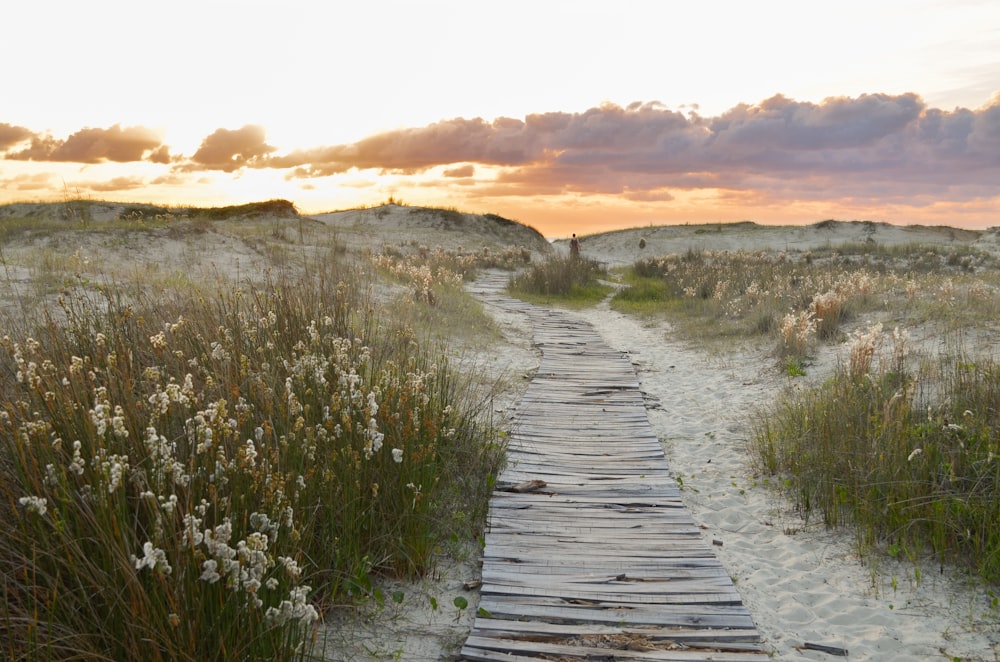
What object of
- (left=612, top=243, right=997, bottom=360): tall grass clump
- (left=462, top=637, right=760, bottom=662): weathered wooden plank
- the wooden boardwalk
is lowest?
(left=462, top=637, right=760, bottom=662): weathered wooden plank

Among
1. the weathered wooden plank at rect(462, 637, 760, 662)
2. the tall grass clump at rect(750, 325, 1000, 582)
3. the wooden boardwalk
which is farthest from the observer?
the tall grass clump at rect(750, 325, 1000, 582)

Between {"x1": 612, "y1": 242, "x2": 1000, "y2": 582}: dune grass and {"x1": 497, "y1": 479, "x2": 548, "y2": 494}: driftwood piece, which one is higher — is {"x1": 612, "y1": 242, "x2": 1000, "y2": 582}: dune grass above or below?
above

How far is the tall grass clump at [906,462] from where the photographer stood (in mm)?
4906

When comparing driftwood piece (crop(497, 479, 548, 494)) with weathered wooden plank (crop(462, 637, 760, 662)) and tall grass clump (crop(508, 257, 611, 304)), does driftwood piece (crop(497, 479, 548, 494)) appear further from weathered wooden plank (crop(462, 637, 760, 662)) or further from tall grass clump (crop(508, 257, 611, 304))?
tall grass clump (crop(508, 257, 611, 304))

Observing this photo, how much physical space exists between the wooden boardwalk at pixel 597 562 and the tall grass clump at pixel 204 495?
585 millimetres

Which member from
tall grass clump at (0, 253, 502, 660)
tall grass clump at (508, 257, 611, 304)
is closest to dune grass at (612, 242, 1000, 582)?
tall grass clump at (0, 253, 502, 660)

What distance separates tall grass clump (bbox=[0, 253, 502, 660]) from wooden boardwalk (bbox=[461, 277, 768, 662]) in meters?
0.58

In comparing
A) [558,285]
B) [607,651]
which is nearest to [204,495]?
[607,651]

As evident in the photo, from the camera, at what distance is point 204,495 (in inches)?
129

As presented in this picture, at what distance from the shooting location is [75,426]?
3654mm

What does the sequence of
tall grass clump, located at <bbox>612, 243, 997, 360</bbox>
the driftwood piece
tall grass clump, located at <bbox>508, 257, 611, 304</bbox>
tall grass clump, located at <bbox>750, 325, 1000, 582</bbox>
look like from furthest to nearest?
tall grass clump, located at <bbox>508, 257, 611, 304</bbox> < tall grass clump, located at <bbox>612, 243, 997, 360</bbox> < the driftwood piece < tall grass clump, located at <bbox>750, 325, 1000, 582</bbox>

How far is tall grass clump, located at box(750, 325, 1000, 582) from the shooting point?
4906 millimetres

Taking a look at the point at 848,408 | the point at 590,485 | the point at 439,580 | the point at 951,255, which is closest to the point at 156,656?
the point at 439,580

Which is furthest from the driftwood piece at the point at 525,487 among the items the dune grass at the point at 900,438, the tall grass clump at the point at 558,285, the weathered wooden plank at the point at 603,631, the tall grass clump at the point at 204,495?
the tall grass clump at the point at 558,285
